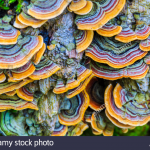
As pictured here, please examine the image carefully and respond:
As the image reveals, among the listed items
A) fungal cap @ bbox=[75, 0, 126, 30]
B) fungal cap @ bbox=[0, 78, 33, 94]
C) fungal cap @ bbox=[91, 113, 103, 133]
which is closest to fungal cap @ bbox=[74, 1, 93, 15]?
fungal cap @ bbox=[75, 0, 126, 30]

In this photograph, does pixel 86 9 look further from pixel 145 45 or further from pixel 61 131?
pixel 61 131

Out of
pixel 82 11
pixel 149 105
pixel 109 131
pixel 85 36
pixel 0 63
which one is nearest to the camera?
pixel 0 63

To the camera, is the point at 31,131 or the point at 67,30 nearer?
the point at 67,30

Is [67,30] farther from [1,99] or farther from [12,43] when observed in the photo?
[1,99]

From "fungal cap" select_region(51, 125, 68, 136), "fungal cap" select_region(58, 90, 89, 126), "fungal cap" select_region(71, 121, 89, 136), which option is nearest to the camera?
"fungal cap" select_region(58, 90, 89, 126)

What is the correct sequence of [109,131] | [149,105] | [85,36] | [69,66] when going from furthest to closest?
[109,131] → [149,105] → [69,66] → [85,36]

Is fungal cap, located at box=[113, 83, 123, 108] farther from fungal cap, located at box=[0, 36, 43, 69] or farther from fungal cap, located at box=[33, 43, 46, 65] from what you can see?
fungal cap, located at box=[0, 36, 43, 69]

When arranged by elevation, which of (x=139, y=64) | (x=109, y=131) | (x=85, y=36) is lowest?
(x=109, y=131)

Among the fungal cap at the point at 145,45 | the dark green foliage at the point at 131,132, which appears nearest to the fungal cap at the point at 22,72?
the fungal cap at the point at 145,45

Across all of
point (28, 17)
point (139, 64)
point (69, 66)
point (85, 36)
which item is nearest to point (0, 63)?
point (28, 17)

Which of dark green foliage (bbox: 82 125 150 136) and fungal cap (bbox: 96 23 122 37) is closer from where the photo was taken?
fungal cap (bbox: 96 23 122 37)
